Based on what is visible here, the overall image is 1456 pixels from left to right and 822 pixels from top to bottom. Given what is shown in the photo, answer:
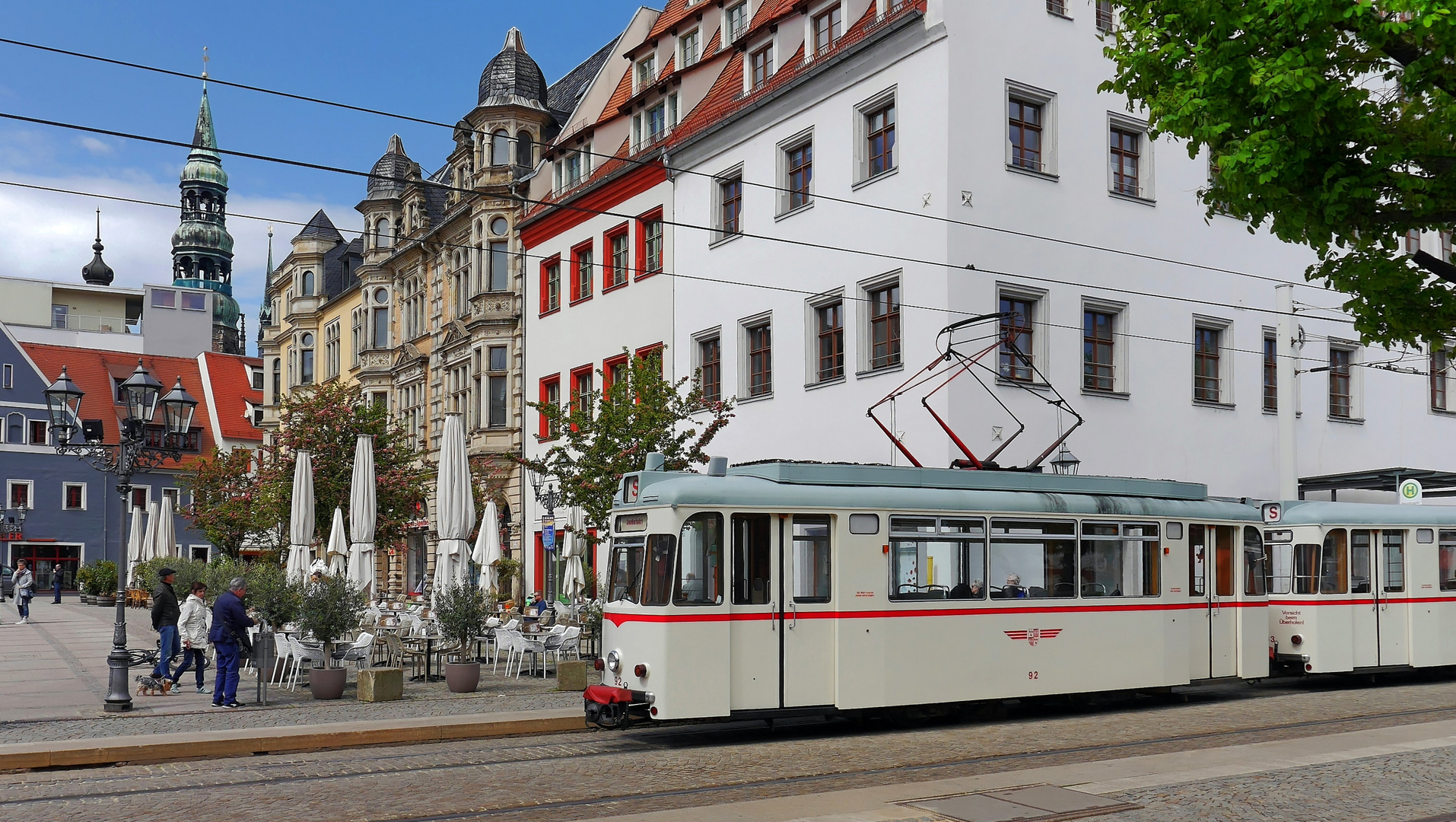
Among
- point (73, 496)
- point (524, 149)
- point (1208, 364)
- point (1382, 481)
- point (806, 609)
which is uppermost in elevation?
point (524, 149)

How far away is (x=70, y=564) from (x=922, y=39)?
2740 inches

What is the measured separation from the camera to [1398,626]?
858 inches

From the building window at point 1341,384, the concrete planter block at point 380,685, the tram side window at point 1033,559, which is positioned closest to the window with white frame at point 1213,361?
the building window at point 1341,384

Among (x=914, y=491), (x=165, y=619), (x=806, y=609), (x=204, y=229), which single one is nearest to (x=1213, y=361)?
(x=914, y=491)

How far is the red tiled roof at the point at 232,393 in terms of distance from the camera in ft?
287

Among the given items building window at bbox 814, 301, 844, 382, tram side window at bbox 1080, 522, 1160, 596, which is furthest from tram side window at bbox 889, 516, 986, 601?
building window at bbox 814, 301, 844, 382

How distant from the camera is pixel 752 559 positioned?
577 inches

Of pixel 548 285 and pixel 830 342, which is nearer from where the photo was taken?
pixel 830 342

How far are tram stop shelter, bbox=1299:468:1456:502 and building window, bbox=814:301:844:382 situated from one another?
11.8 meters

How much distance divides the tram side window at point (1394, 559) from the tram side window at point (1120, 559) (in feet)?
20.1

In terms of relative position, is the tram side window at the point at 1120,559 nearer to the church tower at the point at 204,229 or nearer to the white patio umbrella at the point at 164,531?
the white patio umbrella at the point at 164,531

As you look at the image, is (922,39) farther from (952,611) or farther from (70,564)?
(70,564)

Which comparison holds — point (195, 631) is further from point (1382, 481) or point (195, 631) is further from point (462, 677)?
point (1382, 481)

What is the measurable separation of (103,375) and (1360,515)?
81.3 meters
